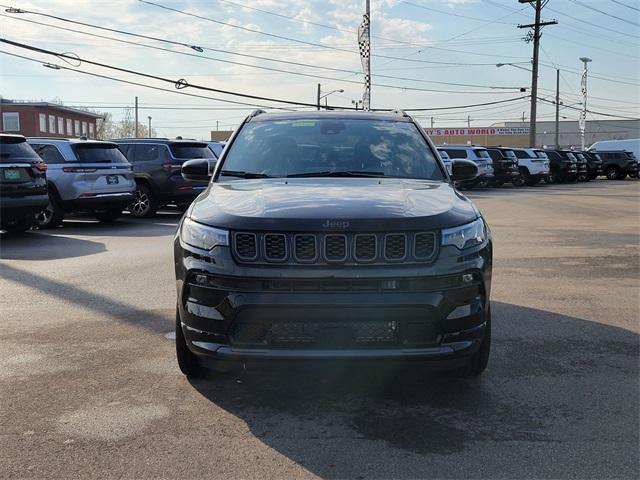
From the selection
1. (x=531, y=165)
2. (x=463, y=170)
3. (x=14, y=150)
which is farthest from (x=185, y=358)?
(x=531, y=165)

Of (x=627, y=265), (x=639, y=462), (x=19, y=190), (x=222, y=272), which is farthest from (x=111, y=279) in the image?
(x=627, y=265)

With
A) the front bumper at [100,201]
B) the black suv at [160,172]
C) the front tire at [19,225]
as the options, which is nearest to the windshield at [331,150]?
the front tire at [19,225]

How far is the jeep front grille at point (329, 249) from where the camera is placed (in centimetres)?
354

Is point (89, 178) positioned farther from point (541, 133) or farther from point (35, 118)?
point (541, 133)

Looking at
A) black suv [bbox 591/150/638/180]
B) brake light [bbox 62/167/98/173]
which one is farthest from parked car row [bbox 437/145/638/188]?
brake light [bbox 62/167/98/173]

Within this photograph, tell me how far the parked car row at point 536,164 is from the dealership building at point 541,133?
52.3 metres

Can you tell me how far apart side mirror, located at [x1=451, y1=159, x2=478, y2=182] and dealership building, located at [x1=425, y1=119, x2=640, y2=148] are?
301 ft

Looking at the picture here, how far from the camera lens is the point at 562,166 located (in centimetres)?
3800

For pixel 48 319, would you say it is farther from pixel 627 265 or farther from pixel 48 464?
pixel 627 265

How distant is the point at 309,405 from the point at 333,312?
0.83 metres

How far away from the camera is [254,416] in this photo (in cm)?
380

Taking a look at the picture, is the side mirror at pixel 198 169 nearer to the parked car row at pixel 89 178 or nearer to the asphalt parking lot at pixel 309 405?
the asphalt parking lot at pixel 309 405

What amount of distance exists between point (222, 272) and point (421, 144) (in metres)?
2.35

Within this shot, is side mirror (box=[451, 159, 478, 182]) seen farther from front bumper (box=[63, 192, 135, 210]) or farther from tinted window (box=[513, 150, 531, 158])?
tinted window (box=[513, 150, 531, 158])
